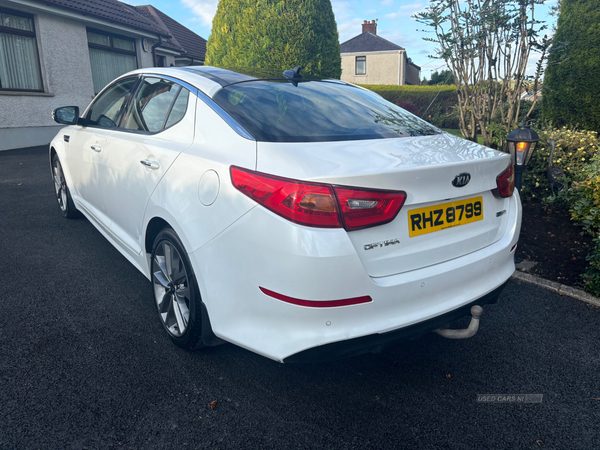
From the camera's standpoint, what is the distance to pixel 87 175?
3.76m

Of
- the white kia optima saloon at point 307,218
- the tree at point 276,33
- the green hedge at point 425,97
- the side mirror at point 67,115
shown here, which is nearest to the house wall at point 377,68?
the green hedge at point 425,97

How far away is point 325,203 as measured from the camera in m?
1.73

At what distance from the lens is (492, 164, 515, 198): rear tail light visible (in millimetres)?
2281

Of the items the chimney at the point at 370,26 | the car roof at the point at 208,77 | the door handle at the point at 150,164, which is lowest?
the door handle at the point at 150,164

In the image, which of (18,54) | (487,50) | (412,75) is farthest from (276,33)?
(412,75)

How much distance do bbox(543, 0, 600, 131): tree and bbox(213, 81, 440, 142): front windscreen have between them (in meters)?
5.10

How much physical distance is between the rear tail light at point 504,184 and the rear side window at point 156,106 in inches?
71.2

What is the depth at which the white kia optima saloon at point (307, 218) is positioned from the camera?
176cm

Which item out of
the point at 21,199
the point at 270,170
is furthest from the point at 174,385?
the point at 21,199

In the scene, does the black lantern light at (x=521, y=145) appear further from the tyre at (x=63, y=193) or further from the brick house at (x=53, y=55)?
the brick house at (x=53, y=55)

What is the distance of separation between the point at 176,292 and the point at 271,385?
75 cm

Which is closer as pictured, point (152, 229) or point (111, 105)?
point (152, 229)

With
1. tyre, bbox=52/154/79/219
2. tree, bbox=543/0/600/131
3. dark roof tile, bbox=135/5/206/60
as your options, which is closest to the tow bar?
tyre, bbox=52/154/79/219

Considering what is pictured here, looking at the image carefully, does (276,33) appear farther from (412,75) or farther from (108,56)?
(412,75)
